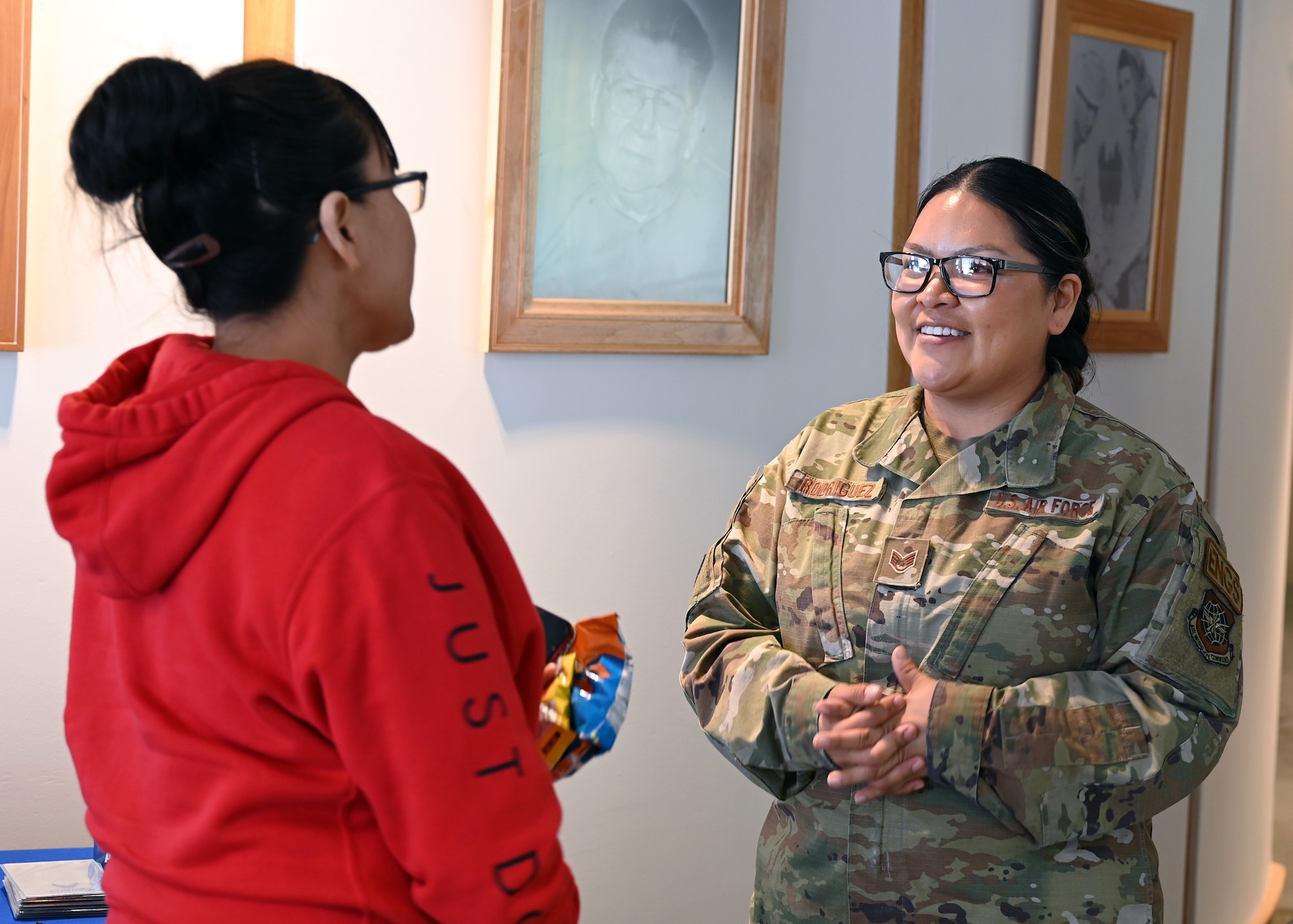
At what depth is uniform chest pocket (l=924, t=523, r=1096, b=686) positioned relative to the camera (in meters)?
1.56

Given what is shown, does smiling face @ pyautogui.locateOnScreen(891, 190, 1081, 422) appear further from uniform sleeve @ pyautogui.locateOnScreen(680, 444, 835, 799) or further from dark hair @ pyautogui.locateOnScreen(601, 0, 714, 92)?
dark hair @ pyautogui.locateOnScreen(601, 0, 714, 92)

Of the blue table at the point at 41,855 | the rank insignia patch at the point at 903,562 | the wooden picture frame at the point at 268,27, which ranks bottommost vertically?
the blue table at the point at 41,855

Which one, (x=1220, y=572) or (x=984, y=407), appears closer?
(x=1220, y=572)

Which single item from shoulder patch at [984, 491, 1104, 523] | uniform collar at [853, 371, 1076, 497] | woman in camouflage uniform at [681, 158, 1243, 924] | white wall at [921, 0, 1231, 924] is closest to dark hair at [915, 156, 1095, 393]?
woman in camouflage uniform at [681, 158, 1243, 924]

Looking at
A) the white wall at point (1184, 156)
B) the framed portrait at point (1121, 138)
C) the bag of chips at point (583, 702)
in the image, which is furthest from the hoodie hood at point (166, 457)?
the framed portrait at point (1121, 138)

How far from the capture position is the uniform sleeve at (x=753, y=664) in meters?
1.63

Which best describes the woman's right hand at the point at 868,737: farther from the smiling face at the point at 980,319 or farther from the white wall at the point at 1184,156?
the white wall at the point at 1184,156

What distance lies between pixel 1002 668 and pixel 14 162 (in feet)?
5.32

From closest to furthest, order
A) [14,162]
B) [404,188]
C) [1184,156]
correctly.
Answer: [404,188] < [14,162] < [1184,156]

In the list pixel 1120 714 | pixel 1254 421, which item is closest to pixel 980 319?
pixel 1120 714

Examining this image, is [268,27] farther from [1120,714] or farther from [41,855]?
[1120,714]

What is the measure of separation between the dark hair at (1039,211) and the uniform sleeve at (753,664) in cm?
46

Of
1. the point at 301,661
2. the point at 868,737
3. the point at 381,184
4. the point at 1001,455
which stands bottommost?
the point at 868,737

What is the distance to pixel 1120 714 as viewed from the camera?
1.52 m
